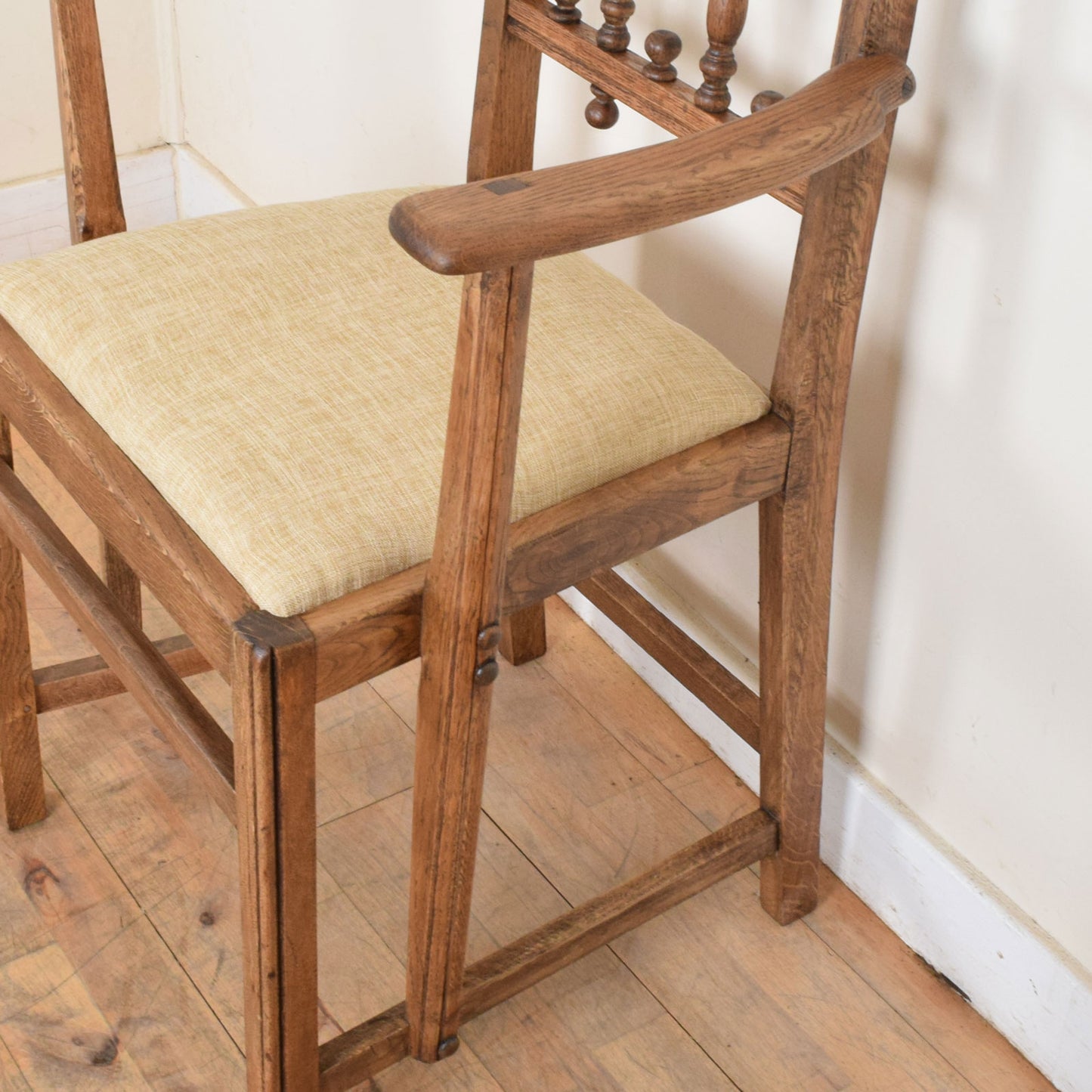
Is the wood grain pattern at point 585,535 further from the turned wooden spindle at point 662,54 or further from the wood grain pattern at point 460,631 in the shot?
the turned wooden spindle at point 662,54

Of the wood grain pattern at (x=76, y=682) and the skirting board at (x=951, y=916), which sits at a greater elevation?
the wood grain pattern at (x=76, y=682)

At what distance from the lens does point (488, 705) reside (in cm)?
88

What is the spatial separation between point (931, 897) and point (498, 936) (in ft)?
1.18

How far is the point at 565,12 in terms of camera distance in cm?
103

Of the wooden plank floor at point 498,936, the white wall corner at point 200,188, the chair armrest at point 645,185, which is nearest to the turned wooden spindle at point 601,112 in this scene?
the chair armrest at point 645,185

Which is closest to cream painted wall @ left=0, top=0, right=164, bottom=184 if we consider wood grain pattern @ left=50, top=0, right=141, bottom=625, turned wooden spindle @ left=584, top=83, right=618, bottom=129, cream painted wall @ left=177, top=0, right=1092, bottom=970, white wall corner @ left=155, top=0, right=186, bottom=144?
white wall corner @ left=155, top=0, right=186, bottom=144

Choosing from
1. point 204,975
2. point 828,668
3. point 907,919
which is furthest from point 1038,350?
point 204,975

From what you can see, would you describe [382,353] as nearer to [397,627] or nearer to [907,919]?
[397,627]

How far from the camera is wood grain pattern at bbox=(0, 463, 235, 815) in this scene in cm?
92

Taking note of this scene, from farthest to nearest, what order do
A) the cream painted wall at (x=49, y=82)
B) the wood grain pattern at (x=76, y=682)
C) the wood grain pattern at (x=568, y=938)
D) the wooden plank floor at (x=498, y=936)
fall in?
1. the cream painted wall at (x=49, y=82)
2. the wood grain pattern at (x=76, y=682)
3. the wooden plank floor at (x=498, y=936)
4. the wood grain pattern at (x=568, y=938)

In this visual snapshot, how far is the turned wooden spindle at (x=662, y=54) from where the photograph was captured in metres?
0.96

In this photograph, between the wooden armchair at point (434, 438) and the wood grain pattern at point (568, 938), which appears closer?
the wooden armchair at point (434, 438)

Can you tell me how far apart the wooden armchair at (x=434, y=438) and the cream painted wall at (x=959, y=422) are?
0.10 meters

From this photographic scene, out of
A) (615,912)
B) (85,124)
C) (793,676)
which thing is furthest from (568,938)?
(85,124)
